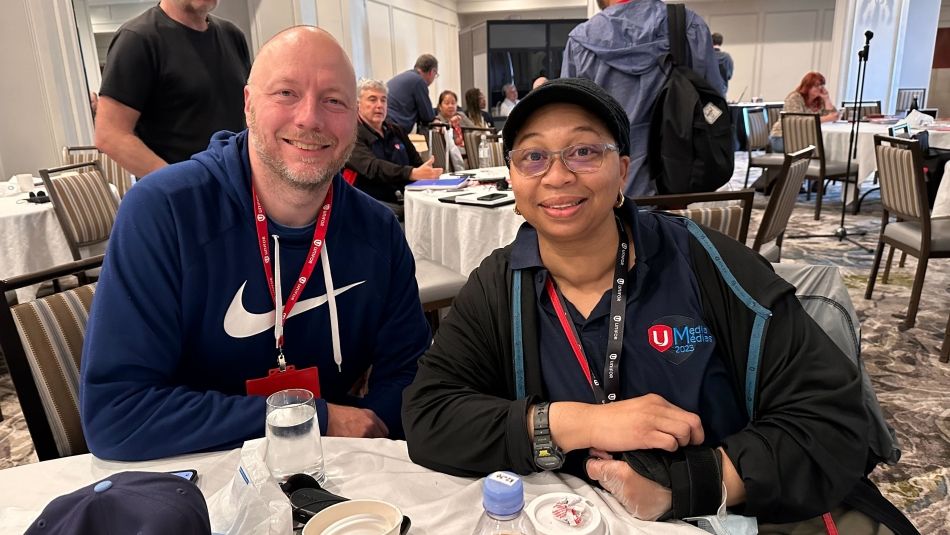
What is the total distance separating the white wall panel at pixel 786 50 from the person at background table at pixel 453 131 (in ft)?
26.6

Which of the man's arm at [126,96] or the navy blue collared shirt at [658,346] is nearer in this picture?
the navy blue collared shirt at [658,346]

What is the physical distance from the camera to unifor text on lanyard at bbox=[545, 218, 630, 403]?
1037 millimetres

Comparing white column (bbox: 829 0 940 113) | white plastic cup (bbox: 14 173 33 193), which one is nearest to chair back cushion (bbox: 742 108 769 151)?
white column (bbox: 829 0 940 113)

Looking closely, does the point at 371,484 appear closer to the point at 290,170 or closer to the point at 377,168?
the point at 290,170

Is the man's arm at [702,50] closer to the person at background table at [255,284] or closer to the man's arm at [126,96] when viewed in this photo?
the person at background table at [255,284]

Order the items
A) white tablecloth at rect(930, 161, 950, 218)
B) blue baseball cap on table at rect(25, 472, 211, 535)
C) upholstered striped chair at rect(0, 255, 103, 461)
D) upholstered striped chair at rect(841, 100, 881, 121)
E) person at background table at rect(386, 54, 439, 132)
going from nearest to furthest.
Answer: blue baseball cap on table at rect(25, 472, 211, 535)
upholstered striped chair at rect(0, 255, 103, 461)
white tablecloth at rect(930, 161, 950, 218)
person at background table at rect(386, 54, 439, 132)
upholstered striped chair at rect(841, 100, 881, 121)

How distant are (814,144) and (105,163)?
6344mm

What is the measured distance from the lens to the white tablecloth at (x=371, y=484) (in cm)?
85

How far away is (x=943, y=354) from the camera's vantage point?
3.13 meters

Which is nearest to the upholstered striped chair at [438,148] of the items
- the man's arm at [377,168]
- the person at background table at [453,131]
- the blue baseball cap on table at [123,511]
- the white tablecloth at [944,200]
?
the person at background table at [453,131]

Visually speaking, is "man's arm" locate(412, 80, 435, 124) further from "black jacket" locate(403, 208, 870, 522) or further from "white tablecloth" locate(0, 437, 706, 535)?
"white tablecloth" locate(0, 437, 706, 535)

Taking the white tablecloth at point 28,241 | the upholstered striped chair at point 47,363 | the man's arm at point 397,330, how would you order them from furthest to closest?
the white tablecloth at point 28,241 → the man's arm at point 397,330 → the upholstered striped chair at point 47,363

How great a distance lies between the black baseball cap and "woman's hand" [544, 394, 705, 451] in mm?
468

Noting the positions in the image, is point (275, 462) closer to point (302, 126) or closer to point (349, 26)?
point (302, 126)
